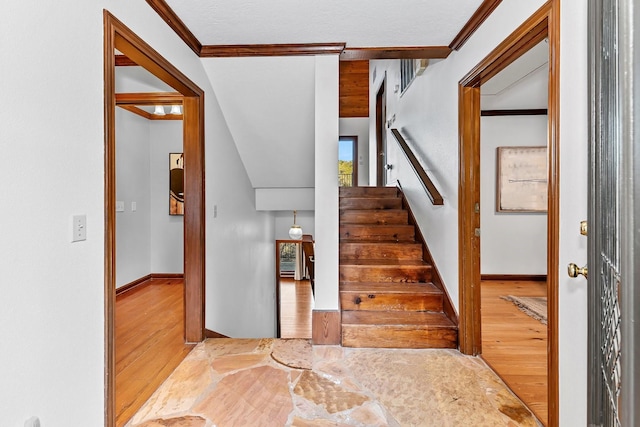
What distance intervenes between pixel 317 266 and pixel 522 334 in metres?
1.70

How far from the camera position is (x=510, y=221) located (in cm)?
461

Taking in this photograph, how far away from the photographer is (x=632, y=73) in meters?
0.77

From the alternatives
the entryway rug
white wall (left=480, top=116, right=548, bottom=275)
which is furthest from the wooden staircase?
white wall (left=480, top=116, right=548, bottom=275)

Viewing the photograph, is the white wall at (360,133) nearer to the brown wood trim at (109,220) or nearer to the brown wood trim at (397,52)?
the brown wood trim at (397,52)

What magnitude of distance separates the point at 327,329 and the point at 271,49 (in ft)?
7.07

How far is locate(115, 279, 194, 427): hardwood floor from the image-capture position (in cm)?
200

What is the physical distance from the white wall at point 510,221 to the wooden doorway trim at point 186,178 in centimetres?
362

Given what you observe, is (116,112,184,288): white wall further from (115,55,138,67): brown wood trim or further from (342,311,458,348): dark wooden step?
(342,311,458,348): dark wooden step

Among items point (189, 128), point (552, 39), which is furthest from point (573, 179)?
point (189, 128)

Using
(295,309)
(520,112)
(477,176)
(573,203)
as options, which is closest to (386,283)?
(477,176)
